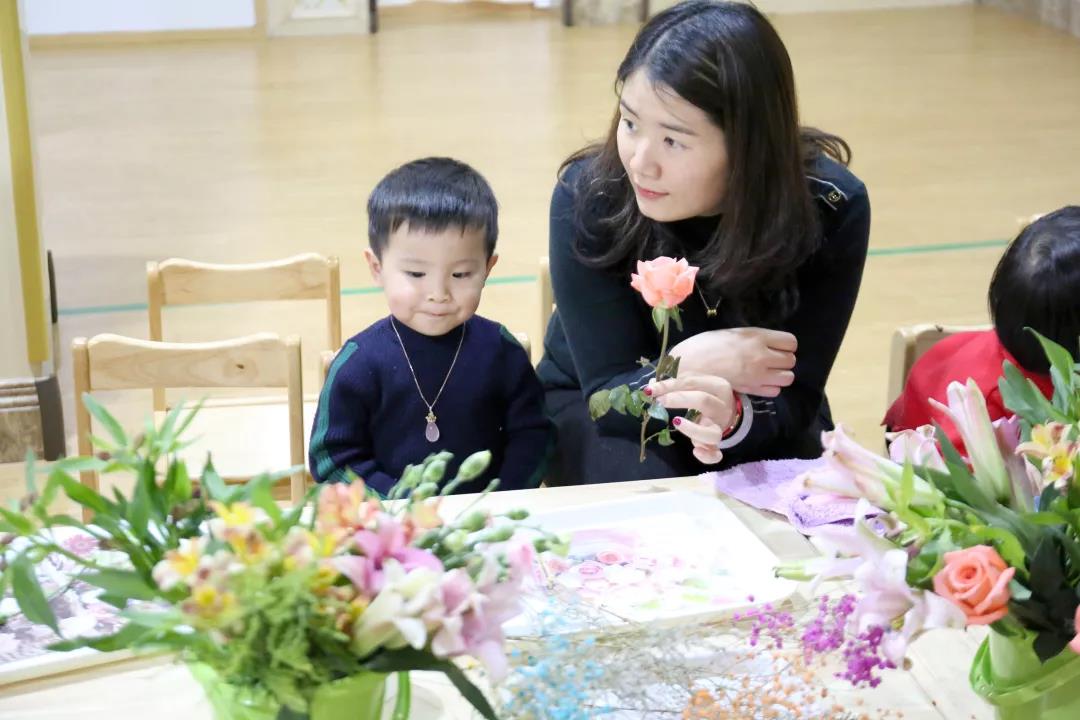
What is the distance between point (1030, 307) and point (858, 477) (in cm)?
96

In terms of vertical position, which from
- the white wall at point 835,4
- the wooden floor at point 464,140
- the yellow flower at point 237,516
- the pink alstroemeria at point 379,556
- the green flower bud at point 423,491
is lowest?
the wooden floor at point 464,140

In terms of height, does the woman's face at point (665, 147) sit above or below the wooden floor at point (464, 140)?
above

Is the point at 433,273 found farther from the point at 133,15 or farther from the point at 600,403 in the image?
the point at 133,15

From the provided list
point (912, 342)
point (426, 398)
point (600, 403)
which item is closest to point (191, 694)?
point (600, 403)

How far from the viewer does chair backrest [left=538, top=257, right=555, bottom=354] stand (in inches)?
101

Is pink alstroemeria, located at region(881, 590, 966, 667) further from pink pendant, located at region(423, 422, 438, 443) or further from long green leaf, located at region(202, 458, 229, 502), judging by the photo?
pink pendant, located at region(423, 422, 438, 443)

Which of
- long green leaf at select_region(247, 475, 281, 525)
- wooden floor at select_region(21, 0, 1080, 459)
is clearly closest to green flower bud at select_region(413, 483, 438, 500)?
long green leaf at select_region(247, 475, 281, 525)

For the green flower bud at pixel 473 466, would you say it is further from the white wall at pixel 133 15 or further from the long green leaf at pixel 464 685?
the white wall at pixel 133 15

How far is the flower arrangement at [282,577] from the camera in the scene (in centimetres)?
105

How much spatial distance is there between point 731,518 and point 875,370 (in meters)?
1.93

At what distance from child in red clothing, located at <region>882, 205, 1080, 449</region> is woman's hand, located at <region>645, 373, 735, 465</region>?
32 cm

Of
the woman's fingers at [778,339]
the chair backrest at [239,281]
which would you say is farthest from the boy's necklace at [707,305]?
the chair backrest at [239,281]

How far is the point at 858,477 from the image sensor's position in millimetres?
1260

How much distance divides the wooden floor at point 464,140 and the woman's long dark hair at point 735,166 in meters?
1.37
